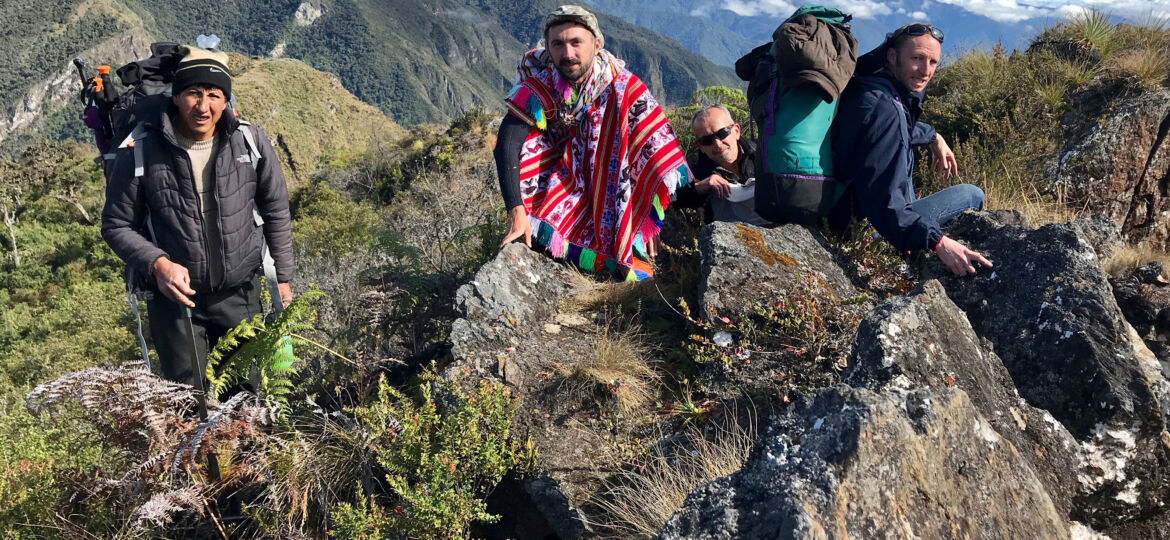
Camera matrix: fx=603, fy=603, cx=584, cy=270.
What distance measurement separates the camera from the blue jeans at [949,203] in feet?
11.4

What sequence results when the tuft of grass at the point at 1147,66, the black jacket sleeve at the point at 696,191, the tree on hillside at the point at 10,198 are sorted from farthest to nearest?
the tree on hillside at the point at 10,198
the tuft of grass at the point at 1147,66
the black jacket sleeve at the point at 696,191

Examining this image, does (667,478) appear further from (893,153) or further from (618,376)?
(893,153)

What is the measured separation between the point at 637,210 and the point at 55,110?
546ft

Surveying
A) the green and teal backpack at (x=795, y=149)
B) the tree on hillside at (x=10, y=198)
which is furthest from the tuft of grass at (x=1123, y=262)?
the tree on hillside at (x=10, y=198)

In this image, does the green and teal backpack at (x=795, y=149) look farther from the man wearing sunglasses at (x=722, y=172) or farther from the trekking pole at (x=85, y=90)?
the trekking pole at (x=85, y=90)

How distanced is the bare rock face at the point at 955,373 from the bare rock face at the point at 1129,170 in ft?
13.4

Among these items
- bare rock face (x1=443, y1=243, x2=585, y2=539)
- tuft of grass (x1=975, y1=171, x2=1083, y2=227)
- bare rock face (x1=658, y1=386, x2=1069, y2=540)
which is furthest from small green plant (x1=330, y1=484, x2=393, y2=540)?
tuft of grass (x1=975, y1=171, x2=1083, y2=227)

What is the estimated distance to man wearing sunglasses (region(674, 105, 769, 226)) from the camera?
3.93m

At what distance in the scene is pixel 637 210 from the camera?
419cm

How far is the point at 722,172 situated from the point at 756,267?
1337 millimetres

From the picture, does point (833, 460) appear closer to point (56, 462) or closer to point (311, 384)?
point (311, 384)

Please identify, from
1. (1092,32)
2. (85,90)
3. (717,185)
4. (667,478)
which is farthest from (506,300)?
(1092,32)

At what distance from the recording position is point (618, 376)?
2906 millimetres

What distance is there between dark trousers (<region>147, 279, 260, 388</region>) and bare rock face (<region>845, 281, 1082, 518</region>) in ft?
10.4
